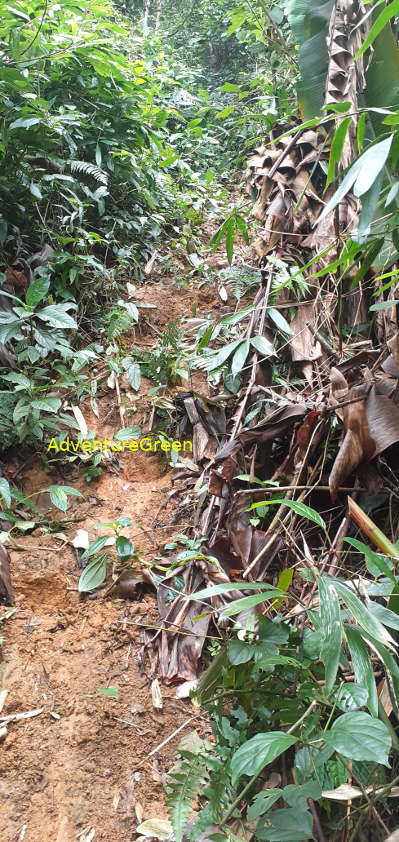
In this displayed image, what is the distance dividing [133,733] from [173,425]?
50.9 inches

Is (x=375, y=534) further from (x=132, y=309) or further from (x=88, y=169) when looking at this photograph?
(x=88, y=169)

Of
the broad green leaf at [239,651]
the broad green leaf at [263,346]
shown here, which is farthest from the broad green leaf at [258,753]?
the broad green leaf at [263,346]

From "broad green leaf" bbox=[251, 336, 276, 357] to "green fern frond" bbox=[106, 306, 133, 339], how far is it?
953mm

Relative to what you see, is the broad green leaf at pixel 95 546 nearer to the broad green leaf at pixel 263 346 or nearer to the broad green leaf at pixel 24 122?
the broad green leaf at pixel 263 346

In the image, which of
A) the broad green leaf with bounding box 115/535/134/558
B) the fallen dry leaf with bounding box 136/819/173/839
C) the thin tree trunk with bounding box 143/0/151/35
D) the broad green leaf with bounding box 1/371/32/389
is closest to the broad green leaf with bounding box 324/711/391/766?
the fallen dry leaf with bounding box 136/819/173/839

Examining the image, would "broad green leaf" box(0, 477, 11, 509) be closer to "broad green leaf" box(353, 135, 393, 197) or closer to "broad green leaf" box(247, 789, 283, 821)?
"broad green leaf" box(247, 789, 283, 821)

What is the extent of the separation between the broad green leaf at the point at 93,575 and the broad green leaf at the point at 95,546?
0.03 m

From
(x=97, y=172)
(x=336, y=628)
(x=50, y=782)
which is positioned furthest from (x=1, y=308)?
(x=336, y=628)

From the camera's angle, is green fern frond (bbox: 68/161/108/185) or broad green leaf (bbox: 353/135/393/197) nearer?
broad green leaf (bbox: 353/135/393/197)

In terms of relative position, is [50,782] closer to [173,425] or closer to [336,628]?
[336,628]

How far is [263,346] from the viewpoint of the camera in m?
1.90

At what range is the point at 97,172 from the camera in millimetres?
2943

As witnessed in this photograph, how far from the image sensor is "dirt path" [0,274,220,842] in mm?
1213

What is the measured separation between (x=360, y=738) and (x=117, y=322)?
7.46 feet
